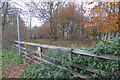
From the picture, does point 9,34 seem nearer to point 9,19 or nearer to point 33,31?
point 9,19

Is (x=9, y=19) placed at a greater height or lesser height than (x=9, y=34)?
greater

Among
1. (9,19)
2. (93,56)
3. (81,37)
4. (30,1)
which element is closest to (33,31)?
(9,19)

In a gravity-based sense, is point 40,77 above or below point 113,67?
below

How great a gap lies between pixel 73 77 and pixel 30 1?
6351mm

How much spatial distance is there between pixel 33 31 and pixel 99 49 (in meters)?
9.82

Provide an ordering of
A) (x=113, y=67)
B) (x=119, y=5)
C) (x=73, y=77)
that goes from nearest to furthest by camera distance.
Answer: (x=113, y=67) < (x=73, y=77) < (x=119, y=5)

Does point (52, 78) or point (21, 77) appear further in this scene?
point (21, 77)

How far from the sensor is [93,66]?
1.74 m

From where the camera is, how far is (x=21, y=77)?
2615mm

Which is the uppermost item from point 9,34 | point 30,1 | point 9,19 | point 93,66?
point 30,1

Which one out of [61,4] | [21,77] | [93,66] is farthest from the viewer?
[61,4]

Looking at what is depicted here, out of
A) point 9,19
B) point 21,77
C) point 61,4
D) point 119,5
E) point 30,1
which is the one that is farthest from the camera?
point 9,19

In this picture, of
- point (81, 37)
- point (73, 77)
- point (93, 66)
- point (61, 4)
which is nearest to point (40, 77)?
point (73, 77)

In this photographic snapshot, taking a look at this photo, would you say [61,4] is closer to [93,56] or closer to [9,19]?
[9,19]
